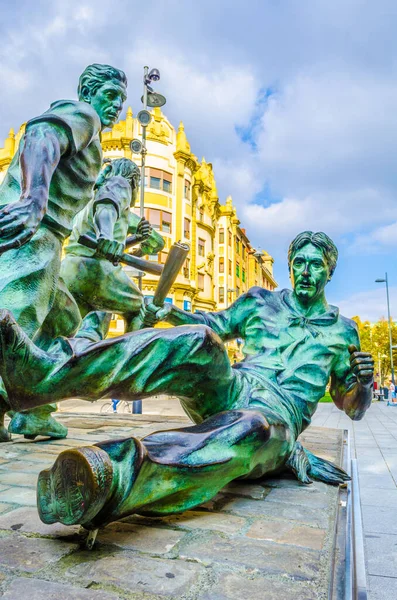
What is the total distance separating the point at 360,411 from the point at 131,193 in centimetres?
303

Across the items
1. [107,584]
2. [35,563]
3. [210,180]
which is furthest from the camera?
[210,180]

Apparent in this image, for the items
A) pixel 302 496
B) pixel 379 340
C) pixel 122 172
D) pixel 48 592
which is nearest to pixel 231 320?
pixel 302 496

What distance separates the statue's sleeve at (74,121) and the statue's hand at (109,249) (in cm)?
104

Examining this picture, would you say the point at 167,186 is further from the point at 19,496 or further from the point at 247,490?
the point at 19,496

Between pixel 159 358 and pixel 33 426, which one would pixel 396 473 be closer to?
pixel 33 426

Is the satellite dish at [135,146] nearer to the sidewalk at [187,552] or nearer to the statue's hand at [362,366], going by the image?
the statue's hand at [362,366]

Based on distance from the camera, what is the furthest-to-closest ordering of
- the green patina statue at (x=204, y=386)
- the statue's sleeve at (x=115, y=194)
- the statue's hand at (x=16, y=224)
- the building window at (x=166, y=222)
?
the building window at (x=166, y=222) → the statue's sleeve at (x=115, y=194) → the statue's hand at (x=16, y=224) → the green patina statue at (x=204, y=386)

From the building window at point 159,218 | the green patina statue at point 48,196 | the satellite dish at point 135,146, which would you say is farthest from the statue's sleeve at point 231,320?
the building window at point 159,218

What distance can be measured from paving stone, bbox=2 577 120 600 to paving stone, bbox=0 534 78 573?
0.09 meters

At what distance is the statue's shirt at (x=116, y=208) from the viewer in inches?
165

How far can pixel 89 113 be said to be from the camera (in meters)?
2.81

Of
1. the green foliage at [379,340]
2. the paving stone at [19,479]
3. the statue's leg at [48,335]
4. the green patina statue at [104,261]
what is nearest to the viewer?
the paving stone at [19,479]

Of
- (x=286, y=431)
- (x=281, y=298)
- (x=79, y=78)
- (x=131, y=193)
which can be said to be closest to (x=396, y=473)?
(x=281, y=298)

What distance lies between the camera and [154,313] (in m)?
3.22
